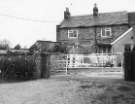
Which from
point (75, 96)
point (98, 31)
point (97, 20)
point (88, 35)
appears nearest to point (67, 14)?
point (97, 20)

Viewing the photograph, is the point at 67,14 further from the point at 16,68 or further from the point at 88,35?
the point at 16,68

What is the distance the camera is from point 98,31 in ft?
105

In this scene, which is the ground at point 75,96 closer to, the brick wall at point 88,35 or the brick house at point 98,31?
the brick house at point 98,31

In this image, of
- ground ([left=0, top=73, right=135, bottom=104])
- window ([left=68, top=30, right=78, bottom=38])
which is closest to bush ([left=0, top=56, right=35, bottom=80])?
ground ([left=0, top=73, right=135, bottom=104])

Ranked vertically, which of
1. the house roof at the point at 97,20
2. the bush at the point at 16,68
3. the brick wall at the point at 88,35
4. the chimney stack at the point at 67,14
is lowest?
the bush at the point at 16,68

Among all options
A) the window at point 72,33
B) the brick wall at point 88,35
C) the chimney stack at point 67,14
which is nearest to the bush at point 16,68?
the brick wall at point 88,35

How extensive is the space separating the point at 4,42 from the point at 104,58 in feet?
74.6

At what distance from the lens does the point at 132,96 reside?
757 cm

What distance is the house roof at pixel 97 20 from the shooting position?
3153 cm

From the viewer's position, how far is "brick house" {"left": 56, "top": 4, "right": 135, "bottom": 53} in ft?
95.9

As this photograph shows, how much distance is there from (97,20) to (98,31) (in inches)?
86.0

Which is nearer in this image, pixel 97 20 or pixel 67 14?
pixel 97 20

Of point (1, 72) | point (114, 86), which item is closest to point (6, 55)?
point (1, 72)

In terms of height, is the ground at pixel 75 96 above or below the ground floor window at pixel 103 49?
below
